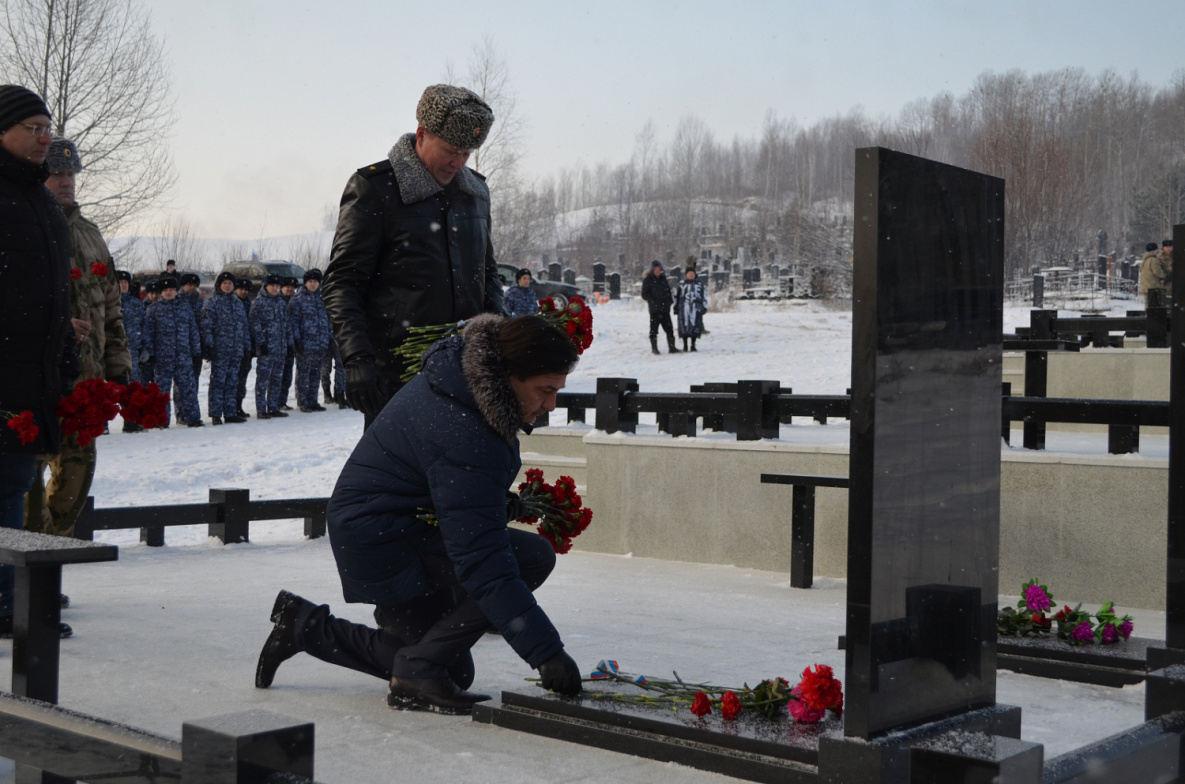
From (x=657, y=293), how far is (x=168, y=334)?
10282mm

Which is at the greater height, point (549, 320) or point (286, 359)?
point (549, 320)

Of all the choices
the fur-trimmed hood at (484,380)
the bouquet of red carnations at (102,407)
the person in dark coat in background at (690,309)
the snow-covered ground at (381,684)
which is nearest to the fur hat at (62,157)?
the bouquet of red carnations at (102,407)

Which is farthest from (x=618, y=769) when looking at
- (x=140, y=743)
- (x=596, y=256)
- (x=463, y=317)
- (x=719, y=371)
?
(x=596, y=256)

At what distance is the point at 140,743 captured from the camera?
81.2 inches

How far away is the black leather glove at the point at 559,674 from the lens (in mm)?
3324

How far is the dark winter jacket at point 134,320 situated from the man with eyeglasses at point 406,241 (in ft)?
39.2

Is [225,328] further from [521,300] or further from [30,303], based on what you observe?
[30,303]

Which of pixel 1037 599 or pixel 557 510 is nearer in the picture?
pixel 557 510

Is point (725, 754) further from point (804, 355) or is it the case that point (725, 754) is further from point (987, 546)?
point (804, 355)

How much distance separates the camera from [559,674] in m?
3.33

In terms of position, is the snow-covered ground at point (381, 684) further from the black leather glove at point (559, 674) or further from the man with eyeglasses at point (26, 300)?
the man with eyeglasses at point (26, 300)

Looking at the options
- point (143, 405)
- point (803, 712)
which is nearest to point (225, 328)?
point (143, 405)

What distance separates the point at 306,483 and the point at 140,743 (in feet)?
30.4

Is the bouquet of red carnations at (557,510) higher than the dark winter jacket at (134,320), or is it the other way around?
the dark winter jacket at (134,320)
